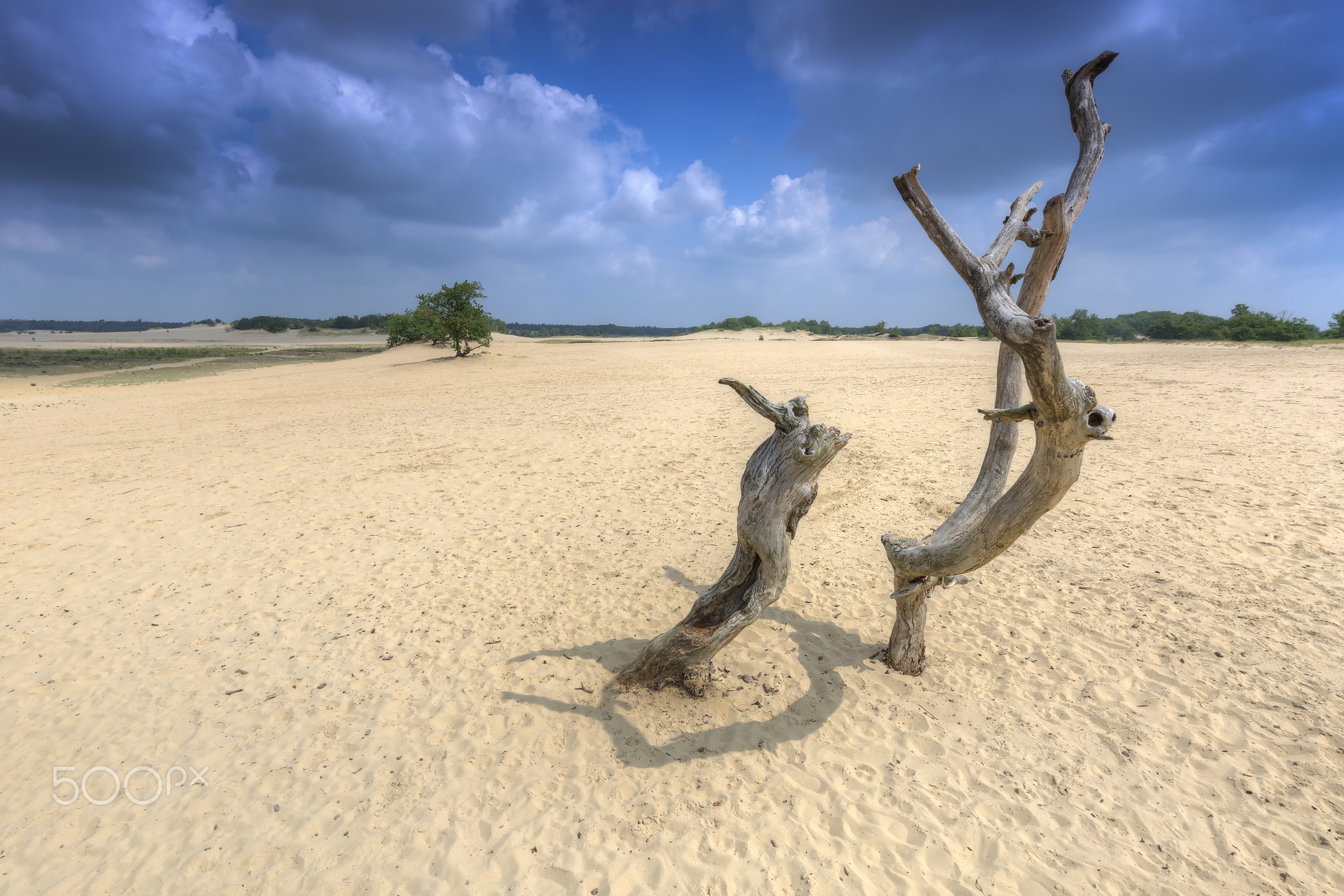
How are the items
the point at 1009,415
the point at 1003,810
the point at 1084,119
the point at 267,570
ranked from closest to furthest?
the point at 1009,415 → the point at 1003,810 → the point at 1084,119 → the point at 267,570

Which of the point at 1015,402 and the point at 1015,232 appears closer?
the point at 1015,232

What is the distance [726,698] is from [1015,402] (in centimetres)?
337

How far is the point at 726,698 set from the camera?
4738 mm

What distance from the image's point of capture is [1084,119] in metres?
4.22

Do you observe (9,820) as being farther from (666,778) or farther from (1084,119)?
(1084,119)

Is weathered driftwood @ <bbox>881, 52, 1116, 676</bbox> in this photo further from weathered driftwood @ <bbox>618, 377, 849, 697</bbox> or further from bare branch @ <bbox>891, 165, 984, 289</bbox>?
weathered driftwood @ <bbox>618, 377, 849, 697</bbox>

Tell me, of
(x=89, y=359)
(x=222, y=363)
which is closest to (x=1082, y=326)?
(x=222, y=363)

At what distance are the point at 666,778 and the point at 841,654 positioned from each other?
2078 mm

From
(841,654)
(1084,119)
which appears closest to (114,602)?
(841,654)

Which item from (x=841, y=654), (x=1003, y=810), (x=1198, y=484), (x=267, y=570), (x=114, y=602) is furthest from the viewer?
(x=1198, y=484)

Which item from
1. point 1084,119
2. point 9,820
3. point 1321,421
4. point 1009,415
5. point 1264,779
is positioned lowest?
point 9,820

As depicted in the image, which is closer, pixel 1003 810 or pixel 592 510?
pixel 1003 810

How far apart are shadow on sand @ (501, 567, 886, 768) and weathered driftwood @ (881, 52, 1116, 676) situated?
52cm

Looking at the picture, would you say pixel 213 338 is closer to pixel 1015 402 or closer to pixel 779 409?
pixel 779 409
